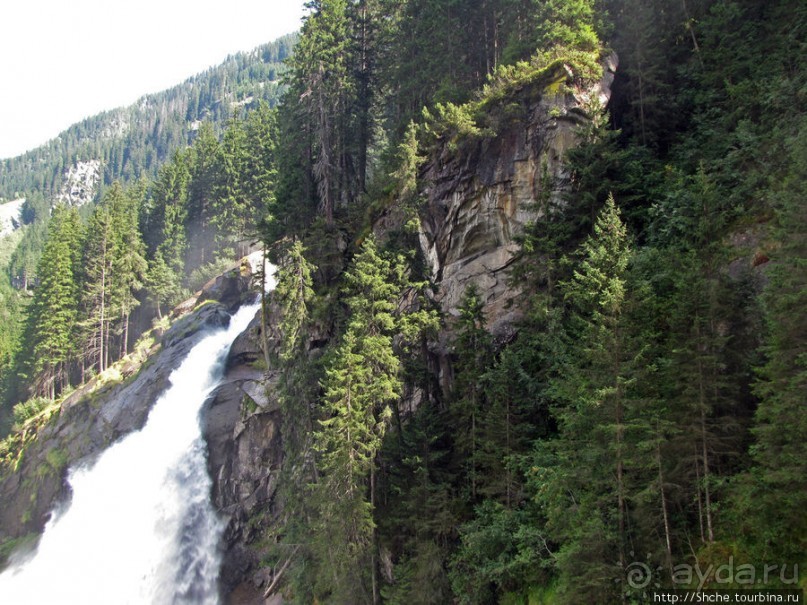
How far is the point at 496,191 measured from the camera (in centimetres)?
2441

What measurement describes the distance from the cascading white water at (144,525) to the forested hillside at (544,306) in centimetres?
406

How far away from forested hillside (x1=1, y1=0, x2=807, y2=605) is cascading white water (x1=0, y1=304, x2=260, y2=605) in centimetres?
406

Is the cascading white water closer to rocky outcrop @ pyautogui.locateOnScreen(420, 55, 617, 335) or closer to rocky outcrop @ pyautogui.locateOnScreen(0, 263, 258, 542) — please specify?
rocky outcrop @ pyautogui.locateOnScreen(0, 263, 258, 542)

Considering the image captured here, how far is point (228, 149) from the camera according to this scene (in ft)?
200

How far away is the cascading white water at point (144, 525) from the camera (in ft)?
95.0

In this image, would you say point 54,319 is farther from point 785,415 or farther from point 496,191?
point 785,415

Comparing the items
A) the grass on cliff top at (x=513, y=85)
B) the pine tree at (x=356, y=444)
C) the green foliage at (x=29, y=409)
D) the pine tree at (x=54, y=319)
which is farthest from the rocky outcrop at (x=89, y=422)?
the grass on cliff top at (x=513, y=85)

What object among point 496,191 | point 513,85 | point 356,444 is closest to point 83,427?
point 356,444

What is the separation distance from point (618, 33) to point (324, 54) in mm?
16162

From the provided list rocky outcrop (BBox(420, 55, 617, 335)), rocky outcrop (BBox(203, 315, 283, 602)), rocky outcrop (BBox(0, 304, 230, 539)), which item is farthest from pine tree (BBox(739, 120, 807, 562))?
rocky outcrop (BBox(0, 304, 230, 539))

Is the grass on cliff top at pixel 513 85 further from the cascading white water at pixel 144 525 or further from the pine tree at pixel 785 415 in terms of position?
the cascading white water at pixel 144 525

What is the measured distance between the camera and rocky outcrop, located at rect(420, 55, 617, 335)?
23.2 metres

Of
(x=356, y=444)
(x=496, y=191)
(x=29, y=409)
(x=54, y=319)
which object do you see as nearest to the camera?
(x=356, y=444)

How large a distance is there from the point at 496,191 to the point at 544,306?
7534 millimetres
